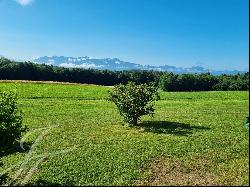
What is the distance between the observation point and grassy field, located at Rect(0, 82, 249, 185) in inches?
928

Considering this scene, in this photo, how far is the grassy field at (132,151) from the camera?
77.3ft

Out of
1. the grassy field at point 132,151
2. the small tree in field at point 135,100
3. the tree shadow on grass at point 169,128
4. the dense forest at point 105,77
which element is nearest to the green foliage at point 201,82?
the dense forest at point 105,77

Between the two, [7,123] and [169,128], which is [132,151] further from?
[169,128]

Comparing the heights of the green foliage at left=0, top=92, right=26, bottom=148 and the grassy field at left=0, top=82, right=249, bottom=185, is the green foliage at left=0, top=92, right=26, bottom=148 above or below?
above

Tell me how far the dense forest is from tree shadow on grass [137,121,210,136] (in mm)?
87422

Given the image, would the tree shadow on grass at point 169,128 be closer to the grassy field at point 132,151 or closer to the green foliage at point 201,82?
the grassy field at point 132,151

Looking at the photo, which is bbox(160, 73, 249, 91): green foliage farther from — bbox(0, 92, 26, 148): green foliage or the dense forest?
bbox(0, 92, 26, 148): green foliage

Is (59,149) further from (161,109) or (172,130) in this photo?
(161,109)

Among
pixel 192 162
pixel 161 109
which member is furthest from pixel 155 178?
pixel 161 109

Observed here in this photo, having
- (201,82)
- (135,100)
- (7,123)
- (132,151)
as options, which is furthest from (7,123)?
(201,82)

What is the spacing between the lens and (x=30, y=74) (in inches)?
5733

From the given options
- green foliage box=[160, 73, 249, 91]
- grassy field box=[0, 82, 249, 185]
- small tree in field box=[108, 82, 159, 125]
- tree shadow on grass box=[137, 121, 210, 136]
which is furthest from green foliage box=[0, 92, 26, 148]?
green foliage box=[160, 73, 249, 91]

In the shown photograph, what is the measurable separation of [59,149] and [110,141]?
4620 mm

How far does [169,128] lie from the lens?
40.5m
